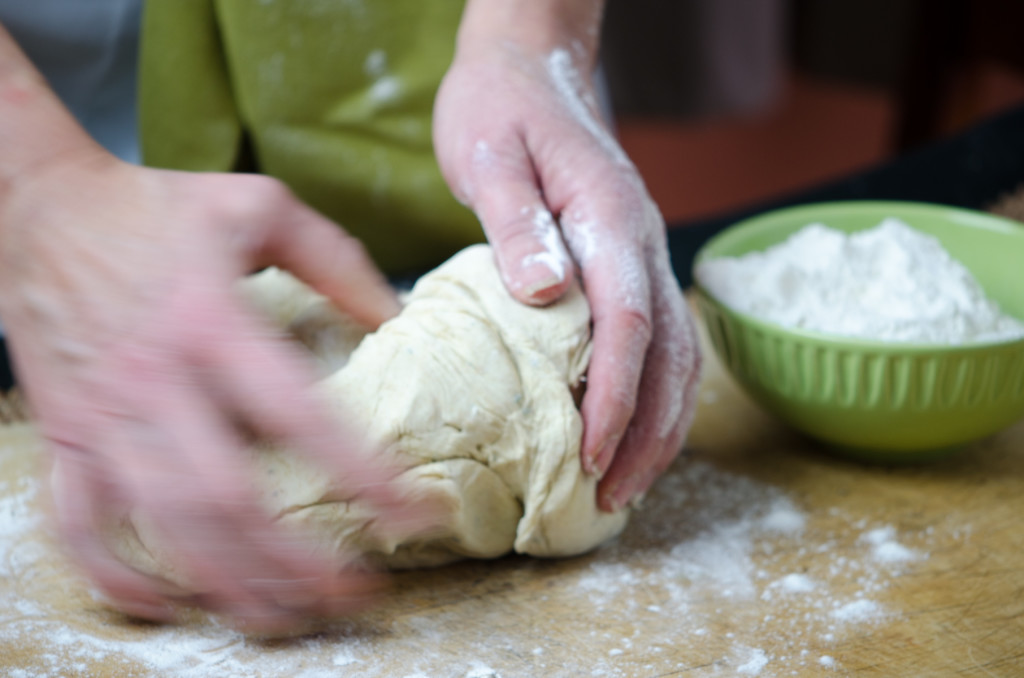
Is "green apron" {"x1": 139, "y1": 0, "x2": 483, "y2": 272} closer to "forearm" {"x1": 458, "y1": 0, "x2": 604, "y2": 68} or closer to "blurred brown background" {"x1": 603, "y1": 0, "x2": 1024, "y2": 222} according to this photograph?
"forearm" {"x1": 458, "y1": 0, "x2": 604, "y2": 68}

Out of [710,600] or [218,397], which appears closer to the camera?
[218,397]

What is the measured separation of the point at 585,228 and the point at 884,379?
399 millimetres

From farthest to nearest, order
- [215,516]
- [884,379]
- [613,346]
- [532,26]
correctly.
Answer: [532,26], [884,379], [613,346], [215,516]

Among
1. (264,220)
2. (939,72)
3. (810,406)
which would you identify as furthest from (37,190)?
(939,72)

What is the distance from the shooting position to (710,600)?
1015mm

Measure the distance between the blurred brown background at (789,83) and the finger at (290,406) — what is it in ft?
8.32

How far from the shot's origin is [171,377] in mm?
816

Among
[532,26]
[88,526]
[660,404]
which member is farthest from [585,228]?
[88,526]

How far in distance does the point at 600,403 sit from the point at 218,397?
1.29ft

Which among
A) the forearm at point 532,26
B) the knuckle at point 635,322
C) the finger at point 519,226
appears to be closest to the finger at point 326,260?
the finger at point 519,226

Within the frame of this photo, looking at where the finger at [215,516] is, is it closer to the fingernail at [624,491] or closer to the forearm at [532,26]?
the fingernail at [624,491]

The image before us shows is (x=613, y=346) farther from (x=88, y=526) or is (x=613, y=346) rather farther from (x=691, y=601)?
(x=88, y=526)

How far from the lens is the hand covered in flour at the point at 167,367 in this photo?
80 cm

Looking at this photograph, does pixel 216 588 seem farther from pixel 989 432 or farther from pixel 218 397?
pixel 989 432
